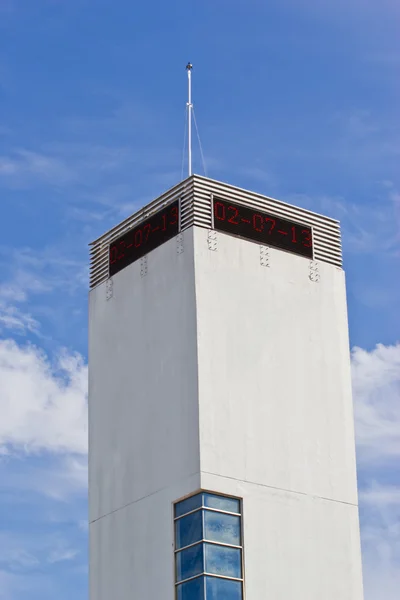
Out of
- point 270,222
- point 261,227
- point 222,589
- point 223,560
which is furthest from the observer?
point 270,222

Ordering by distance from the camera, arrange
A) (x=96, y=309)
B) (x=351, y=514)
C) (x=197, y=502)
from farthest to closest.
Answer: (x=96, y=309) → (x=351, y=514) → (x=197, y=502)

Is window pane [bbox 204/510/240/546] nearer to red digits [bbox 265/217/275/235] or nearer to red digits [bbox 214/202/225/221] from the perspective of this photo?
red digits [bbox 214/202/225/221]

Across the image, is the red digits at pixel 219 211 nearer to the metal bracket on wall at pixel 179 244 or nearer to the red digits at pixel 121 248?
the metal bracket on wall at pixel 179 244

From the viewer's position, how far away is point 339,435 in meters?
63.7

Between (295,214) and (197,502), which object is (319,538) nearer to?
(197,502)

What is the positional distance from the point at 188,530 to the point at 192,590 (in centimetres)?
230

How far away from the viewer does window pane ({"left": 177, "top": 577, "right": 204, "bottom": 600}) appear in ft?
189

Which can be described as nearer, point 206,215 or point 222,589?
point 222,589

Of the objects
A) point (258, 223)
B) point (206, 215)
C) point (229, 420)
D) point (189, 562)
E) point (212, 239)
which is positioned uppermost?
point (258, 223)

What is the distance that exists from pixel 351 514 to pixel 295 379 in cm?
581

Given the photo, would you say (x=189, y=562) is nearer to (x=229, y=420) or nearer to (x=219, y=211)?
(x=229, y=420)

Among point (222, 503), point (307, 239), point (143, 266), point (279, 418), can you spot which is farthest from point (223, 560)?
point (307, 239)

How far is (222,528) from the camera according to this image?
5897cm

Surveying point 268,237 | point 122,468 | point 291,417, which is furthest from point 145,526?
point 268,237
